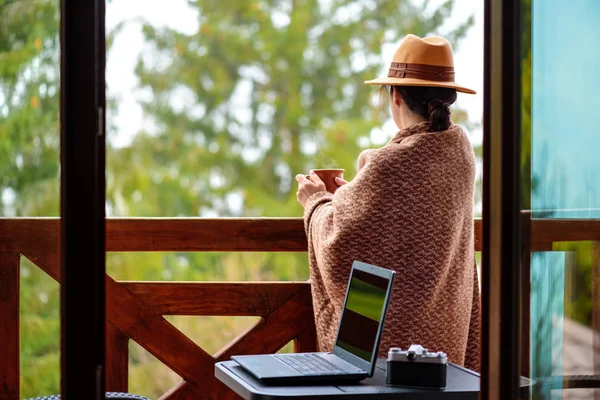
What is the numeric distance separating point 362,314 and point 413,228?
429 millimetres

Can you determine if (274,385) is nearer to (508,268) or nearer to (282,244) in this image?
(508,268)

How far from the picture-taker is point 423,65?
2.49m

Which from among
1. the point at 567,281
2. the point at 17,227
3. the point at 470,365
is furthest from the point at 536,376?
the point at 470,365

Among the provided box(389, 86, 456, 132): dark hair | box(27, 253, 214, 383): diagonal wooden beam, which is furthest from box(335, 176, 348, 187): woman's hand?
box(27, 253, 214, 383): diagonal wooden beam

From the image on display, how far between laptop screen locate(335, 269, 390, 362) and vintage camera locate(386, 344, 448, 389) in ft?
0.22

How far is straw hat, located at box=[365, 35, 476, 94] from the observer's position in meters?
2.48

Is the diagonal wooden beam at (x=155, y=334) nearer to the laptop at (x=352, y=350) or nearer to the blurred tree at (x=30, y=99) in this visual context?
the laptop at (x=352, y=350)

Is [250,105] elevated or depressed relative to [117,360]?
elevated

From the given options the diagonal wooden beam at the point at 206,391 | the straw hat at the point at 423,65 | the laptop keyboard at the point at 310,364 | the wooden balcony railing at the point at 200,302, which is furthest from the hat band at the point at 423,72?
the diagonal wooden beam at the point at 206,391

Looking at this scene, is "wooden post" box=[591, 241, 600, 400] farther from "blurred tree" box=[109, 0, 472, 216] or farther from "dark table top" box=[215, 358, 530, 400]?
"blurred tree" box=[109, 0, 472, 216]

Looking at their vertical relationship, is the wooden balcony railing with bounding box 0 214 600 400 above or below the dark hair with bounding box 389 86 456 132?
below

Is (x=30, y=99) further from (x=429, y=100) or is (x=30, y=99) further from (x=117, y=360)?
(x=429, y=100)

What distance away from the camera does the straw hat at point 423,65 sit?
8.13ft

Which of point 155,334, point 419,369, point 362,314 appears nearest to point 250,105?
point 155,334
